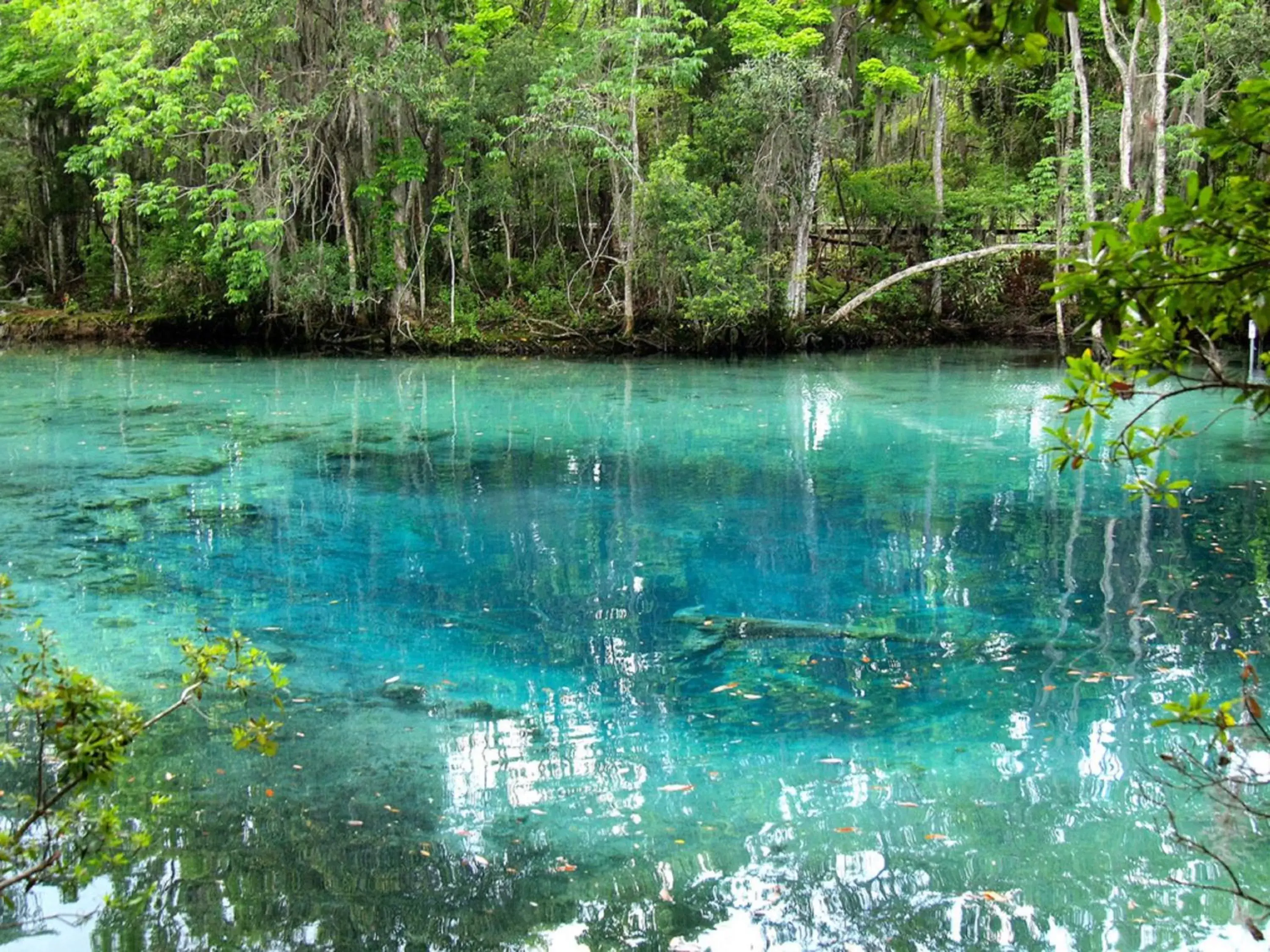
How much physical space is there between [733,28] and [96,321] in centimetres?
1616

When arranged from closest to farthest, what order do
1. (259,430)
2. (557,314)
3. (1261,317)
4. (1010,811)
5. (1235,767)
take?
1. (1261,317)
2. (1010,811)
3. (1235,767)
4. (259,430)
5. (557,314)

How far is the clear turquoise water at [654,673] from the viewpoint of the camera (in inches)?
161

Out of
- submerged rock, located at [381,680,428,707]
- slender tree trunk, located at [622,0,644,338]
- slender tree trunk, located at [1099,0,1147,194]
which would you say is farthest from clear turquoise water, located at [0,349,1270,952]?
slender tree trunk, located at [622,0,644,338]

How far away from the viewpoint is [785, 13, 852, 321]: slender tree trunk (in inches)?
928

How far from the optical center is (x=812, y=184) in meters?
24.2

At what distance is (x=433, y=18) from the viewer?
24594 mm

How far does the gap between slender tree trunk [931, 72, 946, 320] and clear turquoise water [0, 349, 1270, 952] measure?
46.2 feet

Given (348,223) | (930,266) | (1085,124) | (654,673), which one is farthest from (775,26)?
(654,673)

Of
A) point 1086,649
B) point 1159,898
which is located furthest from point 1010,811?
point 1086,649

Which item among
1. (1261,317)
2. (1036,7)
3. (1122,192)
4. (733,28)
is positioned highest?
(733,28)

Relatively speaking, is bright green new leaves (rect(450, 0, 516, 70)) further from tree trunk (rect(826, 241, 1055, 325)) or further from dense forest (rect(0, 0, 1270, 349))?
tree trunk (rect(826, 241, 1055, 325))

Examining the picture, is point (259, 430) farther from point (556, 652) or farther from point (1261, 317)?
point (1261, 317)

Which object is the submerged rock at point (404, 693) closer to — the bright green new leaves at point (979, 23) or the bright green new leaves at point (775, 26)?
the bright green new leaves at point (979, 23)

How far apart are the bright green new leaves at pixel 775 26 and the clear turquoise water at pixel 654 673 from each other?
40.1ft
